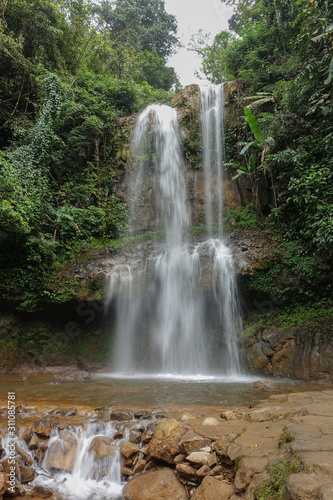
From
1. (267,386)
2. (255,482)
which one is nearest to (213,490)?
(255,482)

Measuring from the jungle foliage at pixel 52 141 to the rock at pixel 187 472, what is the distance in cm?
737

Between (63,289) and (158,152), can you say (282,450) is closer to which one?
(63,289)

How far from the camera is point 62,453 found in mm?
4023

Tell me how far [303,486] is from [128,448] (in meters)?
2.51

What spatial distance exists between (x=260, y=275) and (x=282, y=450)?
22.8 feet

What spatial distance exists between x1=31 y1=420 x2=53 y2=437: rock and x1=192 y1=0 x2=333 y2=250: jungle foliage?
286 inches

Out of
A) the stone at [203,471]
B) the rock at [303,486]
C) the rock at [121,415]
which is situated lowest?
the stone at [203,471]

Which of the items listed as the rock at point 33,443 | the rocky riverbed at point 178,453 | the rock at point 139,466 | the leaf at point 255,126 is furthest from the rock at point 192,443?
the leaf at point 255,126

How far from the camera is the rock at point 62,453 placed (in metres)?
3.94

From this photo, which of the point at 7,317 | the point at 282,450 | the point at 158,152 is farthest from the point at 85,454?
the point at 158,152

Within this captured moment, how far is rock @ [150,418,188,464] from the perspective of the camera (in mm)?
3510

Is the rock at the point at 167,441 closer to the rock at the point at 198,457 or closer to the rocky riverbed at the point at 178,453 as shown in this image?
the rocky riverbed at the point at 178,453

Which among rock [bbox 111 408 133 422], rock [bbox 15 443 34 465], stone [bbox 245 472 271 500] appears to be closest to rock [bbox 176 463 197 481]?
stone [bbox 245 472 271 500]

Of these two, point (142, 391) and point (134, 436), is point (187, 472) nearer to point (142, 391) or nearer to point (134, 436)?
point (134, 436)
